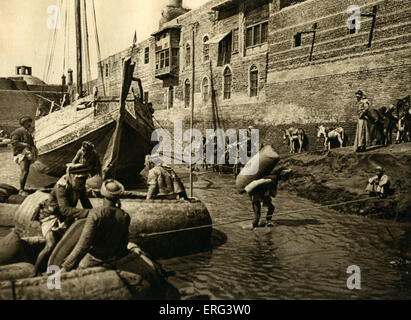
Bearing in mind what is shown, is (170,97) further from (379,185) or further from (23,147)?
(379,185)

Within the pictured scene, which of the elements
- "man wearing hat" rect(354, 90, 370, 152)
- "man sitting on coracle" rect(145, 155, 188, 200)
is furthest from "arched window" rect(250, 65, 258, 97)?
"man sitting on coracle" rect(145, 155, 188, 200)

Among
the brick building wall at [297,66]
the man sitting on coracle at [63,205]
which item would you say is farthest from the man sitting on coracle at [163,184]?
the brick building wall at [297,66]

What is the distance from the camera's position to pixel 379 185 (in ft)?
32.6

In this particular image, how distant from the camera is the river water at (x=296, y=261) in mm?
4875

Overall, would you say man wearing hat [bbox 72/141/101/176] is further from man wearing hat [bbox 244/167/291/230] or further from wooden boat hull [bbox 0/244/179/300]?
man wearing hat [bbox 244/167/291/230]

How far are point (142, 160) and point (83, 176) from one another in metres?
8.38

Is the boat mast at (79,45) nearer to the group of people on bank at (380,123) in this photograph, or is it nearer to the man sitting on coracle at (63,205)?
the group of people on bank at (380,123)

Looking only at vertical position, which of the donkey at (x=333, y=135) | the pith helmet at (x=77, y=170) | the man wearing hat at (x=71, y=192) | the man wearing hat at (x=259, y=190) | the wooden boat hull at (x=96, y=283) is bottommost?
the wooden boat hull at (x=96, y=283)

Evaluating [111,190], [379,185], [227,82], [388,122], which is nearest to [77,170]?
[111,190]

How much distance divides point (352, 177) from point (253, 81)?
11.0 m

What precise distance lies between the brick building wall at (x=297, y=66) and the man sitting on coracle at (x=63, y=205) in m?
6.79

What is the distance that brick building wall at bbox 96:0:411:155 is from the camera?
1444cm

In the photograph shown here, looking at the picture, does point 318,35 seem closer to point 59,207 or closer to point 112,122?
point 112,122
